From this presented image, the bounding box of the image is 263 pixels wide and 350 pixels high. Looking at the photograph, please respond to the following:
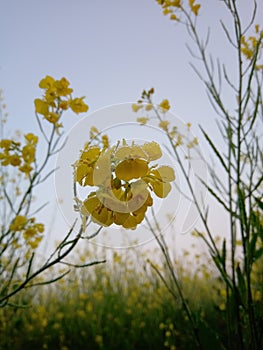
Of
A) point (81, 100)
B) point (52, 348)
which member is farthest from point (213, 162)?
point (52, 348)

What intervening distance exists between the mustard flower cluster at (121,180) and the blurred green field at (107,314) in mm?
2644

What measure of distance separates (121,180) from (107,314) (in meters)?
4.11

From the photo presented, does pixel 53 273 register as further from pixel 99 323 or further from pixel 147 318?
pixel 147 318

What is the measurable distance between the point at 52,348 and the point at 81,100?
3310 mm

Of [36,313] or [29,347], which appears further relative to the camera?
[36,313]

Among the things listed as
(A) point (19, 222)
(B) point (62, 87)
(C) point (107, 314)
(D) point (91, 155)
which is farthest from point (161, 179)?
(C) point (107, 314)

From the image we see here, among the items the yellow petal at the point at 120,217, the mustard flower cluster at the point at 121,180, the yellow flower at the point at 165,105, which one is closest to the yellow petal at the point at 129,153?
the mustard flower cluster at the point at 121,180

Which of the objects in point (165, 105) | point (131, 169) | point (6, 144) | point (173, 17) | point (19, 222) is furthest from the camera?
point (173, 17)

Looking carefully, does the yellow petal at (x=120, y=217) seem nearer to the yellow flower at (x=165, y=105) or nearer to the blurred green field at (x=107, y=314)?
the yellow flower at (x=165, y=105)

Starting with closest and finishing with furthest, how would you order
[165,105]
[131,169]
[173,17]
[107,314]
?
1. [131,169]
2. [165,105]
3. [173,17]
4. [107,314]

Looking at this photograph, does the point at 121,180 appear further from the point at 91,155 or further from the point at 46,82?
the point at 46,82

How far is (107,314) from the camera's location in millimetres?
4438

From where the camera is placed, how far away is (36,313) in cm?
471

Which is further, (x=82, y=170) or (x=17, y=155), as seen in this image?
(x=17, y=155)
